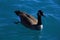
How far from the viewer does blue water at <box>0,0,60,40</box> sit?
665 inches

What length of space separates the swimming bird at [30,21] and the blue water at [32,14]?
23cm

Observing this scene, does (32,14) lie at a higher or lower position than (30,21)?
higher

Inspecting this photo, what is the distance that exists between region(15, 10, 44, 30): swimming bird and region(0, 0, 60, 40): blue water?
23 centimetres

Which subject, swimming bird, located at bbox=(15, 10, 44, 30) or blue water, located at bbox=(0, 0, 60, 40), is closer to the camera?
blue water, located at bbox=(0, 0, 60, 40)

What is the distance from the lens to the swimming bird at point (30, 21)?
57.1 feet

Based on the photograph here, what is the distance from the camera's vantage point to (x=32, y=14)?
62.3 feet

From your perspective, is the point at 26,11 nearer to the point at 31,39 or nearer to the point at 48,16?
the point at 48,16

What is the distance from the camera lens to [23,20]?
1788 centimetres

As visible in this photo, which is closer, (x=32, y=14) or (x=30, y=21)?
(x=30, y=21)

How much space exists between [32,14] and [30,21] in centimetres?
138

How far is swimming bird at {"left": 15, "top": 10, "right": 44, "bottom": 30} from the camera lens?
17391mm

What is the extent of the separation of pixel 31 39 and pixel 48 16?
2.76m

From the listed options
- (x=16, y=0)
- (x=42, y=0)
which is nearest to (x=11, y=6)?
(x=16, y=0)

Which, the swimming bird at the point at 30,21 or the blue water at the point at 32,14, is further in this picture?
the swimming bird at the point at 30,21
